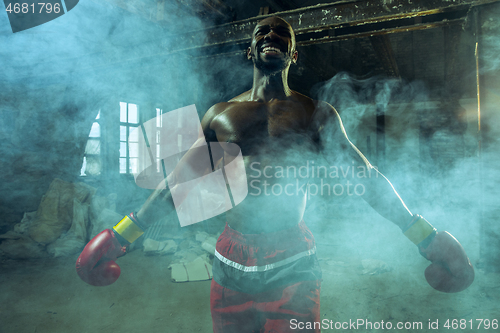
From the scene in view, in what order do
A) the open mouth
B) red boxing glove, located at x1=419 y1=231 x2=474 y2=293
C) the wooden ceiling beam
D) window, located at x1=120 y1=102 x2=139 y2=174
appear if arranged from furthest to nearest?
window, located at x1=120 y1=102 x2=139 y2=174 → the wooden ceiling beam → the open mouth → red boxing glove, located at x1=419 y1=231 x2=474 y2=293

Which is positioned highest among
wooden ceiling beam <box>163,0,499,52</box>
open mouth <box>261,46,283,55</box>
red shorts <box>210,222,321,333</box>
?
wooden ceiling beam <box>163,0,499,52</box>

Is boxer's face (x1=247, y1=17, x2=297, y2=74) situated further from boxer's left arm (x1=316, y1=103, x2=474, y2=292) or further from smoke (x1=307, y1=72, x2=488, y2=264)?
smoke (x1=307, y1=72, x2=488, y2=264)

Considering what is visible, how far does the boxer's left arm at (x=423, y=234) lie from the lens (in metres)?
1.06

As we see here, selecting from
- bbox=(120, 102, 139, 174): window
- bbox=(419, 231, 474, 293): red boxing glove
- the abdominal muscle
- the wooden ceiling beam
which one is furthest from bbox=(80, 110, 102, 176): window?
bbox=(419, 231, 474, 293): red boxing glove

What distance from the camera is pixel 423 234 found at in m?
1.09

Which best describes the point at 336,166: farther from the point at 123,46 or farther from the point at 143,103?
the point at 143,103

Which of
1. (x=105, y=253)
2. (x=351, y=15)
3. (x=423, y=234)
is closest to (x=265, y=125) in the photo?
(x=423, y=234)

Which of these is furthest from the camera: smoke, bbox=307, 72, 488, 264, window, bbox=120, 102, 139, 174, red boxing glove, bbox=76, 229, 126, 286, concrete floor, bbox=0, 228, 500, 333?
smoke, bbox=307, 72, 488, 264

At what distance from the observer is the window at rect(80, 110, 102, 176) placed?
18.1ft

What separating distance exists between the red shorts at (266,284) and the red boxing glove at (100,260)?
48cm

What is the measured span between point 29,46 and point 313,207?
19.0ft

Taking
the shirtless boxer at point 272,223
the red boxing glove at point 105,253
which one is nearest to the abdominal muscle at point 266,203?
the shirtless boxer at point 272,223

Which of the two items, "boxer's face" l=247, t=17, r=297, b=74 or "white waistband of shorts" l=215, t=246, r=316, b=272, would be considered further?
"boxer's face" l=247, t=17, r=297, b=74

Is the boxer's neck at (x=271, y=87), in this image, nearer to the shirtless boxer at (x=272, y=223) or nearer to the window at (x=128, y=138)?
the shirtless boxer at (x=272, y=223)
